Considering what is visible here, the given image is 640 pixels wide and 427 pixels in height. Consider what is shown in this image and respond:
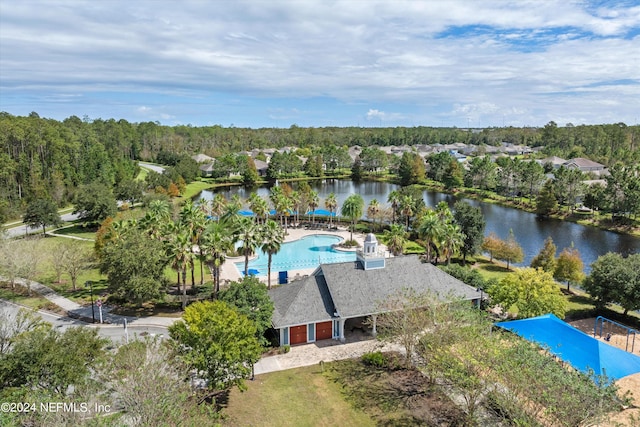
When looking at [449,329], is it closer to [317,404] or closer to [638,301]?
[317,404]

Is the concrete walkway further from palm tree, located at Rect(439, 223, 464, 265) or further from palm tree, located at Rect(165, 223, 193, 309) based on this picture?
palm tree, located at Rect(439, 223, 464, 265)

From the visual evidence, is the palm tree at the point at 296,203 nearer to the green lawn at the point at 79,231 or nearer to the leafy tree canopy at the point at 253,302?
the green lawn at the point at 79,231

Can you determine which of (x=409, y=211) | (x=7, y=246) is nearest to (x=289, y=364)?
(x=7, y=246)

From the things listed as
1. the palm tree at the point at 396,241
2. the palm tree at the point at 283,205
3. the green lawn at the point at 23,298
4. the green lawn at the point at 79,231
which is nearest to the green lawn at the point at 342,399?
the palm tree at the point at 396,241

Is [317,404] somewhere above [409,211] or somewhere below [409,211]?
below

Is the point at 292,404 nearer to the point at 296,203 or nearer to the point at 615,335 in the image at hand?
the point at 615,335

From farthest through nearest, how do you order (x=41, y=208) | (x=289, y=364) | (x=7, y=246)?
(x=41, y=208) → (x=7, y=246) → (x=289, y=364)

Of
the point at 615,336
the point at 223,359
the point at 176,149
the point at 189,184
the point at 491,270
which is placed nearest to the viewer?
the point at 223,359
